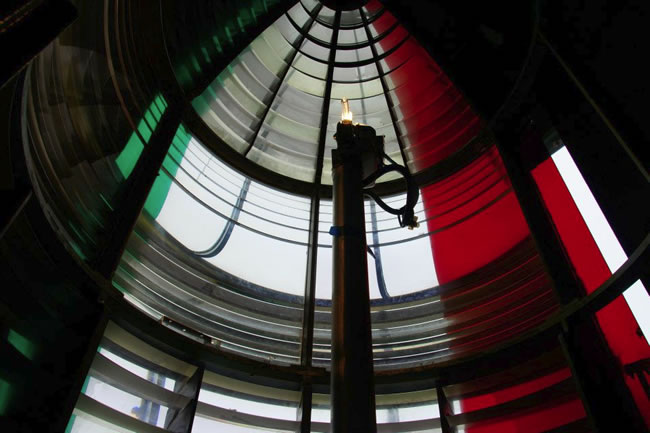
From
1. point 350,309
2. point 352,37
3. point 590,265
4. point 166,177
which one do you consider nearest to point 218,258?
point 166,177

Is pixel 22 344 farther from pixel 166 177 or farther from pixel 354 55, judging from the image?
pixel 354 55

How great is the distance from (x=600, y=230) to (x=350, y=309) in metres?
2.36

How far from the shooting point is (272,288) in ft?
14.2

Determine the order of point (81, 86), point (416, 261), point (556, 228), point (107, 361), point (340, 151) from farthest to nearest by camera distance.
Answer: point (416, 261), point (556, 228), point (340, 151), point (81, 86), point (107, 361)

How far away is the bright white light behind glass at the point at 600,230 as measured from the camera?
9.98ft

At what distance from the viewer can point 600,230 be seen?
3.65 metres

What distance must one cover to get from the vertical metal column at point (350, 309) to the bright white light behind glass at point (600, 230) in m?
1.91

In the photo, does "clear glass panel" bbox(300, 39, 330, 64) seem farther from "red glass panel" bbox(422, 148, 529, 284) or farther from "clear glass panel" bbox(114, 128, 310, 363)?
"red glass panel" bbox(422, 148, 529, 284)

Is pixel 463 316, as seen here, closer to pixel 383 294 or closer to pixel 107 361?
pixel 383 294

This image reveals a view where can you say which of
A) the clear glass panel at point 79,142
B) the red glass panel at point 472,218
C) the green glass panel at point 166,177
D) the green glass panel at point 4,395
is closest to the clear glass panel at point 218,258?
the green glass panel at point 166,177

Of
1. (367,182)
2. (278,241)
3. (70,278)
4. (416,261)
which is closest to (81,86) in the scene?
Answer: (70,278)

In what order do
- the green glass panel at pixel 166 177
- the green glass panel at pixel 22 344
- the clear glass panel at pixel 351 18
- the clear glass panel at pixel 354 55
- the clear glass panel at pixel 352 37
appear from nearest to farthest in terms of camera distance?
the green glass panel at pixel 22 344, the green glass panel at pixel 166 177, the clear glass panel at pixel 354 55, the clear glass panel at pixel 352 37, the clear glass panel at pixel 351 18

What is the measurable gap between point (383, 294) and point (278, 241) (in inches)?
49.2

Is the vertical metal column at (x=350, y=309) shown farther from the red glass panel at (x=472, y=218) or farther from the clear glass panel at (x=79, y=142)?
the red glass panel at (x=472, y=218)
